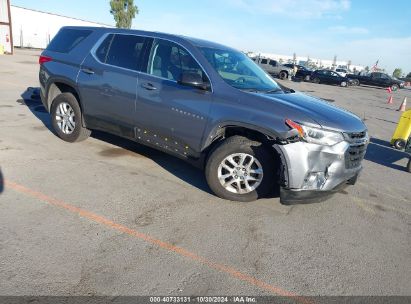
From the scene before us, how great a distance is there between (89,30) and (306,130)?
12.7 feet

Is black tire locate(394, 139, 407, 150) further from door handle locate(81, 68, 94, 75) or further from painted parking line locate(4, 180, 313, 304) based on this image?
door handle locate(81, 68, 94, 75)

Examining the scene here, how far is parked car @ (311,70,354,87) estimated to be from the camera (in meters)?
34.4

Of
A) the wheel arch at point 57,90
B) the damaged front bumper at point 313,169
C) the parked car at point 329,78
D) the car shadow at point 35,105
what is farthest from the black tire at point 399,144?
the parked car at point 329,78

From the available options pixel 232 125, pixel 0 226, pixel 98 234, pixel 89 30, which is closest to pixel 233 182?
pixel 232 125

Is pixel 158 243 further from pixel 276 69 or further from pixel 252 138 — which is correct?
pixel 276 69

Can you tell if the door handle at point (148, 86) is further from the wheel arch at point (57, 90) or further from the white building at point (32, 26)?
the white building at point (32, 26)

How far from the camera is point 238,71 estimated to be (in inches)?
186

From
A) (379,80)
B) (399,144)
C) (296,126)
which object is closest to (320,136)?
(296,126)

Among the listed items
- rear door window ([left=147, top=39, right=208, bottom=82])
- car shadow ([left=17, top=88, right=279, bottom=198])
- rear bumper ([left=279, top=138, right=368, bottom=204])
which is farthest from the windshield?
car shadow ([left=17, top=88, right=279, bottom=198])

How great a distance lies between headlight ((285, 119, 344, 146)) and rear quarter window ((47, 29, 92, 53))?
372 cm

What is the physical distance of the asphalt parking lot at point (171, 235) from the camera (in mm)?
2719

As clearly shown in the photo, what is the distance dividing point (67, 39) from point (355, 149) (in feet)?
15.7

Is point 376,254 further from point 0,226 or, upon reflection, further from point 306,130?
point 0,226

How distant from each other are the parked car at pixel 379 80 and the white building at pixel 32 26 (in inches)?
1408
